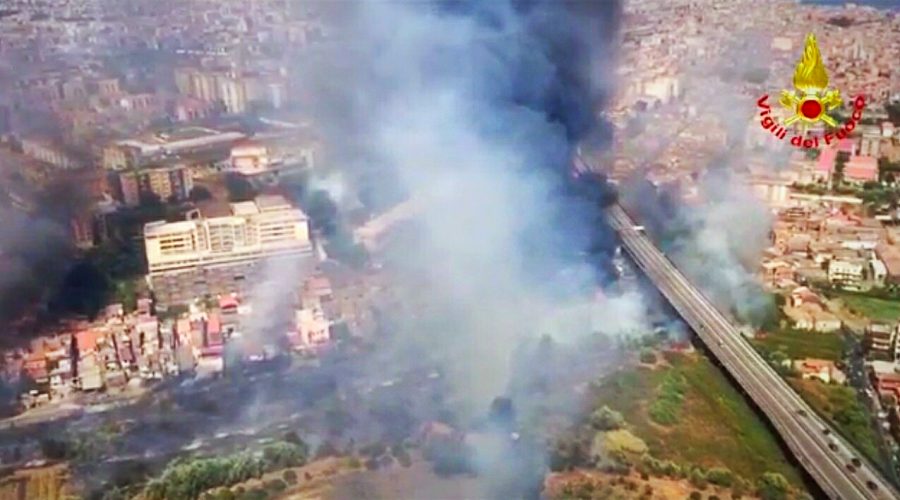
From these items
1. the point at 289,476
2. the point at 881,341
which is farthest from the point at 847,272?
the point at 289,476

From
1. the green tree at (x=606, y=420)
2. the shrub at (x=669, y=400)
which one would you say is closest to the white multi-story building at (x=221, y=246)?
the green tree at (x=606, y=420)

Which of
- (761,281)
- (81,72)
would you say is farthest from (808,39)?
(81,72)

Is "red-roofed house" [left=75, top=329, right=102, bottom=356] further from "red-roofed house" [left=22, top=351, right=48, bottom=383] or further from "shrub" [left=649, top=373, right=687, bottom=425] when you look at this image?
"shrub" [left=649, top=373, right=687, bottom=425]

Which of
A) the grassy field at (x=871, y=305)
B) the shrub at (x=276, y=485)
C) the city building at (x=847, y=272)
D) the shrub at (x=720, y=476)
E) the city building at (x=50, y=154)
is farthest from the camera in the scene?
the city building at (x=847, y=272)

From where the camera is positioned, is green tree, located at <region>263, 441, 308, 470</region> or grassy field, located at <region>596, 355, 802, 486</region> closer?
green tree, located at <region>263, 441, 308, 470</region>

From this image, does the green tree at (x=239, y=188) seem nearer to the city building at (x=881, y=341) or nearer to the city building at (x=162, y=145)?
the city building at (x=162, y=145)

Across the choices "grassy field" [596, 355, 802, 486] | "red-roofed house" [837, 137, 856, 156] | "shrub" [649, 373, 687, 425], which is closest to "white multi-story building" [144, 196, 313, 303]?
"grassy field" [596, 355, 802, 486]

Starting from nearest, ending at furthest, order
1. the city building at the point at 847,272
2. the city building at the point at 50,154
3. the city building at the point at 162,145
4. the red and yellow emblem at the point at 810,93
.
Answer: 1. the city building at the point at 50,154
2. the city building at the point at 162,145
3. the city building at the point at 847,272
4. the red and yellow emblem at the point at 810,93
